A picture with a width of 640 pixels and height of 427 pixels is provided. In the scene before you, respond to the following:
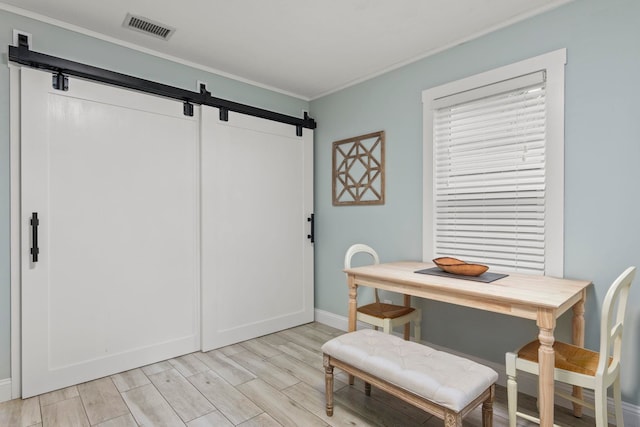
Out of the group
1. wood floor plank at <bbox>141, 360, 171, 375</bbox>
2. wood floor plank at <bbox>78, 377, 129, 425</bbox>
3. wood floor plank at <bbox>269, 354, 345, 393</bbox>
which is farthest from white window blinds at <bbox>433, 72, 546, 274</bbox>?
wood floor plank at <bbox>78, 377, 129, 425</bbox>

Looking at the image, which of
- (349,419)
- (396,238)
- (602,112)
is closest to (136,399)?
(349,419)

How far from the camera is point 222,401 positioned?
2.22 metres

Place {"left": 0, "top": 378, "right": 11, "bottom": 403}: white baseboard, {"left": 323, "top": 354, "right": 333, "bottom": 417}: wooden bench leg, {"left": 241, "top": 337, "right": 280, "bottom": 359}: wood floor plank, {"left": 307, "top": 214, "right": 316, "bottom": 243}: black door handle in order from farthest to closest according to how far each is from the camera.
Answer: {"left": 307, "top": 214, "right": 316, "bottom": 243}: black door handle < {"left": 241, "top": 337, "right": 280, "bottom": 359}: wood floor plank < {"left": 0, "top": 378, "right": 11, "bottom": 403}: white baseboard < {"left": 323, "top": 354, "right": 333, "bottom": 417}: wooden bench leg

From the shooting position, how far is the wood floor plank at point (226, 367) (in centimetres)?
254

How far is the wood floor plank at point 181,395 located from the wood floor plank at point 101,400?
245 millimetres

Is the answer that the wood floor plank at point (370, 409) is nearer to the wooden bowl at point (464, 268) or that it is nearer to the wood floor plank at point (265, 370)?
the wood floor plank at point (265, 370)

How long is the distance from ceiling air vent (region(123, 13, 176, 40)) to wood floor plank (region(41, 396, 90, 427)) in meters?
2.50

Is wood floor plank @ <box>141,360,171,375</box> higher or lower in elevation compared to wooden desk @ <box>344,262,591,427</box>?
lower

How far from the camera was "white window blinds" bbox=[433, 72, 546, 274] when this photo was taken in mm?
2279

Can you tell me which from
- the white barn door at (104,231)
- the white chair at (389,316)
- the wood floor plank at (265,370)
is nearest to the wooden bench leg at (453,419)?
the white chair at (389,316)

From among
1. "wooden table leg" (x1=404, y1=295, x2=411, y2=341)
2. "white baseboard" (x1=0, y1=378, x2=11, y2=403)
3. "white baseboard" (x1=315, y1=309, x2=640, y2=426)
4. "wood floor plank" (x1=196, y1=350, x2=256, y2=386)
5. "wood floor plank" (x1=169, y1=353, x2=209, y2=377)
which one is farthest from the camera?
"wooden table leg" (x1=404, y1=295, x2=411, y2=341)

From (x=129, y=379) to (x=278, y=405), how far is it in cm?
116

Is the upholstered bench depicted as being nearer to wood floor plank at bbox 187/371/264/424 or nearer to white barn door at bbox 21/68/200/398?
wood floor plank at bbox 187/371/264/424

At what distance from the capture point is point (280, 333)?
Answer: 3.51 metres
